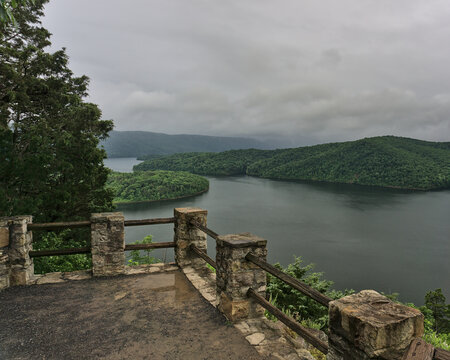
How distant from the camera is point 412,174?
82562 millimetres

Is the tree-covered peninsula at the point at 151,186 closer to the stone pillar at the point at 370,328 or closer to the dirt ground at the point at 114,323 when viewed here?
the dirt ground at the point at 114,323

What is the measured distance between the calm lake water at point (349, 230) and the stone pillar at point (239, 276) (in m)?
13.1

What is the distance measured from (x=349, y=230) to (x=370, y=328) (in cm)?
4125

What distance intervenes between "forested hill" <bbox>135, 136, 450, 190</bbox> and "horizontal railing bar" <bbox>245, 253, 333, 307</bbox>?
91349 millimetres

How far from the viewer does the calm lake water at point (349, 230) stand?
24.6 metres

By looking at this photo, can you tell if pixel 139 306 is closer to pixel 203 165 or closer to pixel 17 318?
pixel 17 318

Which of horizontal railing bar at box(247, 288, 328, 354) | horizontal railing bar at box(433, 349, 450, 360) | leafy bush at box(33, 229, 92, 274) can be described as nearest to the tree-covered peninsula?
leafy bush at box(33, 229, 92, 274)

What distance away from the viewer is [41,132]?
419 inches

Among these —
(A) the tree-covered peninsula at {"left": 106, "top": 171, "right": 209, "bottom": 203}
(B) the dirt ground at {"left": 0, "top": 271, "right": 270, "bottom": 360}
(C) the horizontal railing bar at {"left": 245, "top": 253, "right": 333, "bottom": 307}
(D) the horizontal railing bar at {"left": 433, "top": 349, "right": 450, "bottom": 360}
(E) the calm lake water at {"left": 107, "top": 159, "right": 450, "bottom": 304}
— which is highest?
(D) the horizontal railing bar at {"left": 433, "top": 349, "right": 450, "bottom": 360}

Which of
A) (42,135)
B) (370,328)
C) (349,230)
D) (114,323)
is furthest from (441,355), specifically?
(349,230)

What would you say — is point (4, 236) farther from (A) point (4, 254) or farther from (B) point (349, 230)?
(B) point (349, 230)

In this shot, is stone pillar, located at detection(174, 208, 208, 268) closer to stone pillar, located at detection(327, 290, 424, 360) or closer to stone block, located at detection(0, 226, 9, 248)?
stone block, located at detection(0, 226, 9, 248)

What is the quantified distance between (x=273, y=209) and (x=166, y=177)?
98.4 feet

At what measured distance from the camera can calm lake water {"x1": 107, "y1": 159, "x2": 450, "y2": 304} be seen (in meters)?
24.6
